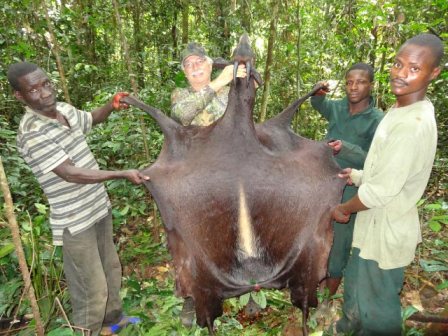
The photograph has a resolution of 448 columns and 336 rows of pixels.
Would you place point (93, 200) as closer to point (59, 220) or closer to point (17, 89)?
point (59, 220)

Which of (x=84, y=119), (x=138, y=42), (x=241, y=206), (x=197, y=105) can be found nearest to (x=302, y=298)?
(x=241, y=206)

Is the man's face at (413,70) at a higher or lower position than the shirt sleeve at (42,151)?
higher

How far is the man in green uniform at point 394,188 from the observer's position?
185 cm

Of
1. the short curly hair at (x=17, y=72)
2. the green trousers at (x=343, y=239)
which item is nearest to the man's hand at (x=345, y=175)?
the green trousers at (x=343, y=239)

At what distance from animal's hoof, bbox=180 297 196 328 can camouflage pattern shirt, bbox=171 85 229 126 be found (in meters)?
1.41

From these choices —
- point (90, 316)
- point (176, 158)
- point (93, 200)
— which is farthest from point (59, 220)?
point (176, 158)

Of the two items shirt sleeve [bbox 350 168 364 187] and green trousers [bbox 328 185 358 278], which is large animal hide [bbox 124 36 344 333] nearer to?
shirt sleeve [bbox 350 168 364 187]

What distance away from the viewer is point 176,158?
2.33 metres

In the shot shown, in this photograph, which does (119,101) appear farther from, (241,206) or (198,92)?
(241,206)

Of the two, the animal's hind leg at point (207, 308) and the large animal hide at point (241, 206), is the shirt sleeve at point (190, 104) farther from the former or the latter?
the animal's hind leg at point (207, 308)

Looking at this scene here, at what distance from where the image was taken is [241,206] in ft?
7.62

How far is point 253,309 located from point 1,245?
7.78 ft

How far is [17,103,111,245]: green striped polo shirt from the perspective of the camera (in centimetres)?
Result: 228

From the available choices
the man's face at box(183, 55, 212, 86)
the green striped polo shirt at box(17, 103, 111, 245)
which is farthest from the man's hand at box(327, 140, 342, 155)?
the green striped polo shirt at box(17, 103, 111, 245)
